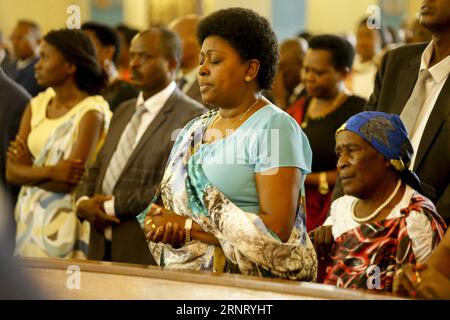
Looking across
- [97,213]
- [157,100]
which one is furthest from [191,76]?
[97,213]

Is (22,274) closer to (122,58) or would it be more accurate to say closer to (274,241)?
(274,241)

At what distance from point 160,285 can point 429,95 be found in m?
1.57

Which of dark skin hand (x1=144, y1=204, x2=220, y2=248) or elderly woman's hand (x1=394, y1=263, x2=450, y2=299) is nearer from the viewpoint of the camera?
elderly woman's hand (x1=394, y1=263, x2=450, y2=299)

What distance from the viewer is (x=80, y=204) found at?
4.56 metres

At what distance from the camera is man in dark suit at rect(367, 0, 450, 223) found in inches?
133

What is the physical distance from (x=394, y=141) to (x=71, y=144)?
7.94 feet

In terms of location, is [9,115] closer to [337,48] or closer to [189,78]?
[189,78]

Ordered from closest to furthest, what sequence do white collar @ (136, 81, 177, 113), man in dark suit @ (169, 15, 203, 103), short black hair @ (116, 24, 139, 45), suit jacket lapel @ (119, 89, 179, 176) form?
1. suit jacket lapel @ (119, 89, 179, 176)
2. white collar @ (136, 81, 177, 113)
3. man in dark suit @ (169, 15, 203, 103)
4. short black hair @ (116, 24, 139, 45)

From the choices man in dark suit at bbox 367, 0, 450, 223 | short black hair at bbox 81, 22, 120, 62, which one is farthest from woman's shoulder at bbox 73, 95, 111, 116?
man in dark suit at bbox 367, 0, 450, 223

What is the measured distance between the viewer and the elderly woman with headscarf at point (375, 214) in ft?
9.56

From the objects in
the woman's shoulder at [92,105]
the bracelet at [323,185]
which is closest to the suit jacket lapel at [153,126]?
the woman's shoulder at [92,105]

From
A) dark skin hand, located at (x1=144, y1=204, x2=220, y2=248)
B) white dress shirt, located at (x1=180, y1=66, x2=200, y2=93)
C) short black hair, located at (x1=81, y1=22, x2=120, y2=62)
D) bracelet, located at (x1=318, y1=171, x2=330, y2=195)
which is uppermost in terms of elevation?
short black hair, located at (x1=81, y1=22, x2=120, y2=62)

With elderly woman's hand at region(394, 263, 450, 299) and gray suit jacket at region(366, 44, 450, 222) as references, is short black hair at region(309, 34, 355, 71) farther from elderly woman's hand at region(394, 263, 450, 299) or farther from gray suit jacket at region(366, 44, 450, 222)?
elderly woman's hand at region(394, 263, 450, 299)
